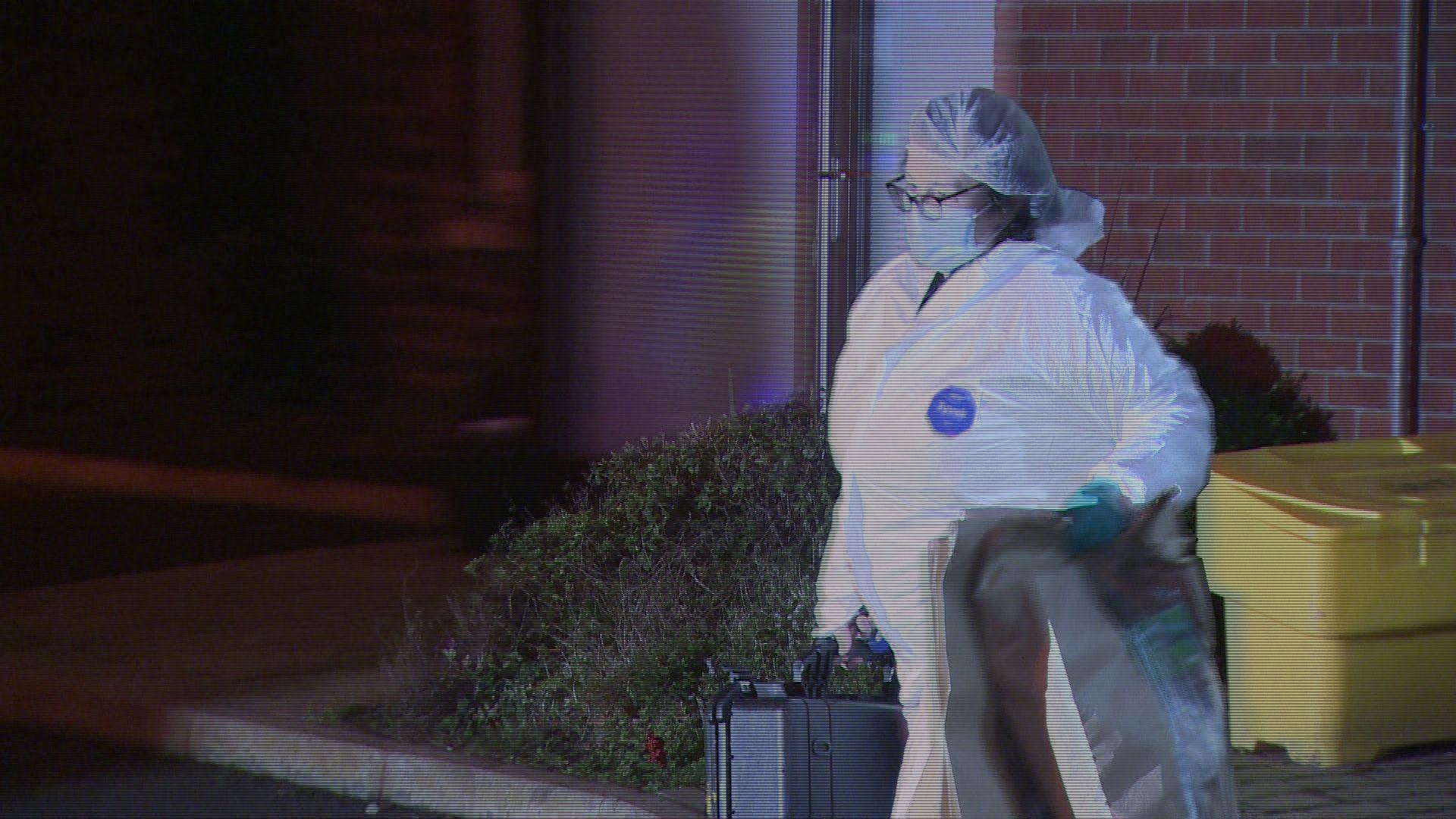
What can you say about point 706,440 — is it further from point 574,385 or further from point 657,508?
point 574,385

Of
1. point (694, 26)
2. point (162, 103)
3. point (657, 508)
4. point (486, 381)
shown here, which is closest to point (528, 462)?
point (486, 381)

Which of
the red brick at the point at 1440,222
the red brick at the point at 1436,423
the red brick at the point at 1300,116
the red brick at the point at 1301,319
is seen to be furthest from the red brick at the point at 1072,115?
the red brick at the point at 1436,423

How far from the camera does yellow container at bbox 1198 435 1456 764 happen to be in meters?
5.15

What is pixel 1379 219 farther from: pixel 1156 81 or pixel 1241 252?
pixel 1156 81

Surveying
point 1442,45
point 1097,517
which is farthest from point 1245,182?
point 1097,517

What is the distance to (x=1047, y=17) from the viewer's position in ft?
26.5

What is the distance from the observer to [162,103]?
11.4 m

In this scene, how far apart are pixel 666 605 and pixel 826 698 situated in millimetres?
2822

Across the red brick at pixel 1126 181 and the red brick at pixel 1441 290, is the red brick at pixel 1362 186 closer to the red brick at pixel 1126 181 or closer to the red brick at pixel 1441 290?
the red brick at pixel 1441 290

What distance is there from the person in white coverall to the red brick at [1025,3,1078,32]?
479 cm

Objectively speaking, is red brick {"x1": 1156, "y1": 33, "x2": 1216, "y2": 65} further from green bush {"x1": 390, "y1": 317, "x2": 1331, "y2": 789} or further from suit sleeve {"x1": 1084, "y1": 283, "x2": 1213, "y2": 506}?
suit sleeve {"x1": 1084, "y1": 283, "x2": 1213, "y2": 506}

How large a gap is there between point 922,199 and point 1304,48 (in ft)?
14.9

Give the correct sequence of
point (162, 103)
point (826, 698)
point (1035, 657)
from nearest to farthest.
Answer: point (1035, 657)
point (826, 698)
point (162, 103)

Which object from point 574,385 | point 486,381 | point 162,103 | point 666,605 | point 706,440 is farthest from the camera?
point 162,103
